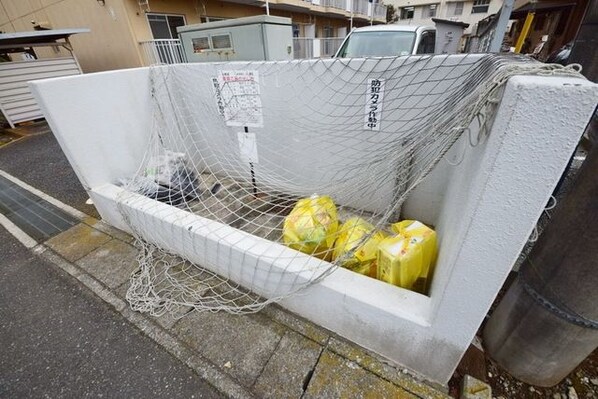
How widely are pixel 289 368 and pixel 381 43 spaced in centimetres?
519

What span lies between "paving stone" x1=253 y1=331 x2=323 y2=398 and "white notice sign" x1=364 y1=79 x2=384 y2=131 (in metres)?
1.72

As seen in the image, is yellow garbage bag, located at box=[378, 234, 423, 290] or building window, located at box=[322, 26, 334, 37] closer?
yellow garbage bag, located at box=[378, 234, 423, 290]

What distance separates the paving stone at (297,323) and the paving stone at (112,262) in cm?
131

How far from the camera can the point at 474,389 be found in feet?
4.45

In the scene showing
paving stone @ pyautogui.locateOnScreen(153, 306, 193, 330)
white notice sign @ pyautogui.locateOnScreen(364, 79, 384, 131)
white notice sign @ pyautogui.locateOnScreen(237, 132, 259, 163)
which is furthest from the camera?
white notice sign @ pyautogui.locateOnScreen(237, 132, 259, 163)

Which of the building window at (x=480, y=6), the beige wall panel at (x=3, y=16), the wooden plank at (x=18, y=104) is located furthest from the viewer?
the building window at (x=480, y=6)

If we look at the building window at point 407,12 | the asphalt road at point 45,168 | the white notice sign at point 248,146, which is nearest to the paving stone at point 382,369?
the white notice sign at point 248,146

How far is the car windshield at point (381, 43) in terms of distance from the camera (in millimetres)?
4598

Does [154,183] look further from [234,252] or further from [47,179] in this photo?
[47,179]

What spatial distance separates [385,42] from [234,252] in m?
4.76

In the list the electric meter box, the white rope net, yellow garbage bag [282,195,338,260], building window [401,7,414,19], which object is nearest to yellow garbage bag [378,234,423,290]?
the white rope net

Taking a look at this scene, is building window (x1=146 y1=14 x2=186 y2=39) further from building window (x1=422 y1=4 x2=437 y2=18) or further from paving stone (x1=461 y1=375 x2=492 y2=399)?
building window (x1=422 y1=4 x2=437 y2=18)

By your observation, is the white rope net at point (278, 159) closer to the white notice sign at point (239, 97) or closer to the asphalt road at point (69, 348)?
the white notice sign at point (239, 97)

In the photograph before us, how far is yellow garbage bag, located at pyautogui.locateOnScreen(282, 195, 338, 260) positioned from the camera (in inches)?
75.8
